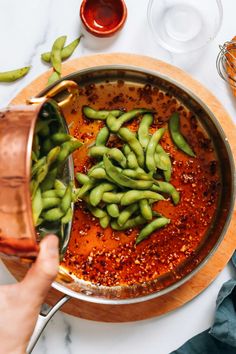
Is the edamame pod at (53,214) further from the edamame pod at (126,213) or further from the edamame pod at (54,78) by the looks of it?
the edamame pod at (54,78)

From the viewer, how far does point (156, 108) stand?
5.00 ft

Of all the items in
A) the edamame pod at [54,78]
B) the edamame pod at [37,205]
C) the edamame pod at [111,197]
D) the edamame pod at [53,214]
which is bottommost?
the edamame pod at [111,197]

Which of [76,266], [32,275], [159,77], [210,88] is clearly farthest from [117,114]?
[32,275]

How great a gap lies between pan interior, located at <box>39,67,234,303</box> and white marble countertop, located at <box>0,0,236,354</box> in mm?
88

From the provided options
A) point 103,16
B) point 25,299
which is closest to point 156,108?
point 103,16

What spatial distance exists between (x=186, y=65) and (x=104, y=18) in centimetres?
25

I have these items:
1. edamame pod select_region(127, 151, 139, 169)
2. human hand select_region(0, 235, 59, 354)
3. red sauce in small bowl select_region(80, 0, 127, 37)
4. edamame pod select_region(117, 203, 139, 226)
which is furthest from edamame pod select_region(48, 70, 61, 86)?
human hand select_region(0, 235, 59, 354)

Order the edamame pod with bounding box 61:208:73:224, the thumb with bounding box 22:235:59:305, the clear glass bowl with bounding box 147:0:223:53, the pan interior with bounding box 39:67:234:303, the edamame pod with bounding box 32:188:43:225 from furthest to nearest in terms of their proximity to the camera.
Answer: the clear glass bowl with bounding box 147:0:223:53 → the pan interior with bounding box 39:67:234:303 → the edamame pod with bounding box 61:208:73:224 → the edamame pod with bounding box 32:188:43:225 → the thumb with bounding box 22:235:59:305

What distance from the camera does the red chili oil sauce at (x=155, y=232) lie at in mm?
1513

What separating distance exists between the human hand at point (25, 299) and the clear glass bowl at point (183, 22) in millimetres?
743

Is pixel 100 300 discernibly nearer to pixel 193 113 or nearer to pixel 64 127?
pixel 64 127

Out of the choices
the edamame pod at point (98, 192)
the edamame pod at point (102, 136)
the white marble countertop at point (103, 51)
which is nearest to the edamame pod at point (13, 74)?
the white marble countertop at point (103, 51)

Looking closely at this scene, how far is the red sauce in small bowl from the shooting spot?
152 cm

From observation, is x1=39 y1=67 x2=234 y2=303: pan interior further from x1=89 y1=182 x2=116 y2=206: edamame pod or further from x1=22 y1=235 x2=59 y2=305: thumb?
x1=22 y1=235 x2=59 y2=305: thumb
